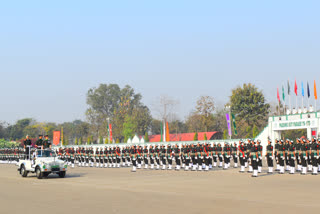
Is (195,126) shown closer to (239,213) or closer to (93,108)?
(93,108)

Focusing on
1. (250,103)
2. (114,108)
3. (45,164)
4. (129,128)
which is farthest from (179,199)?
(114,108)

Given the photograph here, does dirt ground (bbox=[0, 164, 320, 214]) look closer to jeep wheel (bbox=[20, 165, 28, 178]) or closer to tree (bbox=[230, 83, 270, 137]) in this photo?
jeep wheel (bbox=[20, 165, 28, 178])

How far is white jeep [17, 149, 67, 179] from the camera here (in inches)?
934

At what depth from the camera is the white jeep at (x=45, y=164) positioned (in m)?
Result: 23.7

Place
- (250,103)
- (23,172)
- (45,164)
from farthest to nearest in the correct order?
1. (250,103)
2. (23,172)
3. (45,164)

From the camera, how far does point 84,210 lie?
11625 millimetres

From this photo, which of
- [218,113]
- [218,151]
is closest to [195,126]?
[218,113]

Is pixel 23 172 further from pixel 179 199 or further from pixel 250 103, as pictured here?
pixel 250 103

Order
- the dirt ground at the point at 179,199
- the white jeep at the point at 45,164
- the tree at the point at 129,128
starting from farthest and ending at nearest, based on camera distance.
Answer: the tree at the point at 129,128
the white jeep at the point at 45,164
the dirt ground at the point at 179,199

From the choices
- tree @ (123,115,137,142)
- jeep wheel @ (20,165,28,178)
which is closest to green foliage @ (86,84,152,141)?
tree @ (123,115,137,142)

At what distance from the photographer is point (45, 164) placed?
23.7m

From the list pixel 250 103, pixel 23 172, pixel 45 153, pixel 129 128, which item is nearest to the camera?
pixel 45 153

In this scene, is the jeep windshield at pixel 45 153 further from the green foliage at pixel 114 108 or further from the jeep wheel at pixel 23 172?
the green foliage at pixel 114 108

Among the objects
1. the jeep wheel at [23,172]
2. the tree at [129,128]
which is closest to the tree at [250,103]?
the tree at [129,128]
